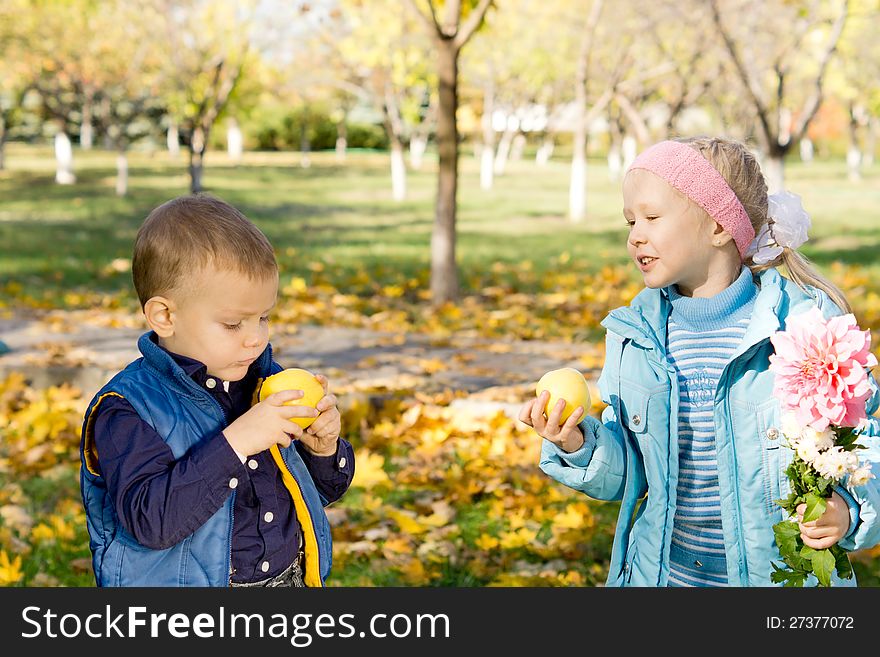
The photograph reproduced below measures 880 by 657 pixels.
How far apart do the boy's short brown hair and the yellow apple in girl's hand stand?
2.32 feet

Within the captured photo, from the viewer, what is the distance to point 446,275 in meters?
10.3

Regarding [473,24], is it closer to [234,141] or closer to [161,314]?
[161,314]

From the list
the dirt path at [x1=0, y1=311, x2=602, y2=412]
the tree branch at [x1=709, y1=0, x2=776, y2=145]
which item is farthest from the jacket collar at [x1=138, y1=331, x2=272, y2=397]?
the tree branch at [x1=709, y1=0, x2=776, y2=145]

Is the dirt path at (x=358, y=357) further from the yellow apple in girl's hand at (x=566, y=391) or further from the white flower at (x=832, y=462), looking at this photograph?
the white flower at (x=832, y=462)

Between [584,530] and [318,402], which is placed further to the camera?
[584,530]

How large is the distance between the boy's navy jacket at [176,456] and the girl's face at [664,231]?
Answer: 1091 millimetres

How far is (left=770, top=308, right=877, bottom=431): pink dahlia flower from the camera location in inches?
78.4

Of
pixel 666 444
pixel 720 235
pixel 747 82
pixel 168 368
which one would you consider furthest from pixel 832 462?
pixel 747 82

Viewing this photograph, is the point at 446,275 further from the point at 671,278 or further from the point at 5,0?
the point at 5,0

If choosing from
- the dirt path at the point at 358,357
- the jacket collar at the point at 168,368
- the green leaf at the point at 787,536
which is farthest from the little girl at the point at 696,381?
the dirt path at the point at 358,357

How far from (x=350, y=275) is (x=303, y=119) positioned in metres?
42.9

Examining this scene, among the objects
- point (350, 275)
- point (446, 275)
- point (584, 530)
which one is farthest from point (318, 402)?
point (350, 275)

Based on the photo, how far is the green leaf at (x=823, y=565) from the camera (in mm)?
2117

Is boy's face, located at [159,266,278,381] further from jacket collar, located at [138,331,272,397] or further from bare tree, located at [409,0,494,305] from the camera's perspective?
bare tree, located at [409,0,494,305]
